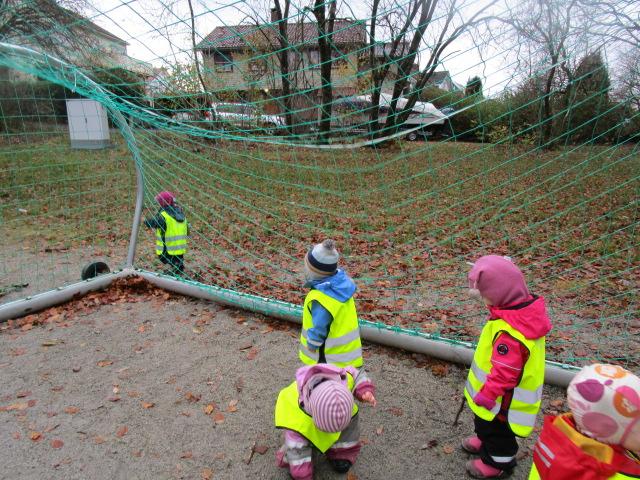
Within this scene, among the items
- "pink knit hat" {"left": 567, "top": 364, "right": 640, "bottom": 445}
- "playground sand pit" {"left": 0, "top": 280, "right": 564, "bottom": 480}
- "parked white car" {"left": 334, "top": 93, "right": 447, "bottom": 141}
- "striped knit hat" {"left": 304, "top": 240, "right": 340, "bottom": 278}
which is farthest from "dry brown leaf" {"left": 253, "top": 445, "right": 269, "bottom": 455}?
"parked white car" {"left": 334, "top": 93, "right": 447, "bottom": 141}

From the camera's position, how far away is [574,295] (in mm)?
4461

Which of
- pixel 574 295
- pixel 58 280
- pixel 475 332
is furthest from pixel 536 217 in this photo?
pixel 58 280

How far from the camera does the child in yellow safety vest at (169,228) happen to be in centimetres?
468

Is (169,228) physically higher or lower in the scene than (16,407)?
higher

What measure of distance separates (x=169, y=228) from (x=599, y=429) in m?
4.21

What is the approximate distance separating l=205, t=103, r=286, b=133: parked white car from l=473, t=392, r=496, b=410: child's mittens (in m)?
2.82

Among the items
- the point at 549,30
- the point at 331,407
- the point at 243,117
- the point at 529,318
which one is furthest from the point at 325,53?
the point at 331,407

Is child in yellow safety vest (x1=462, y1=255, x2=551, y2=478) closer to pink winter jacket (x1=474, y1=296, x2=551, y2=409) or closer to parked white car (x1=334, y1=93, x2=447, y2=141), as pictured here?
pink winter jacket (x1=474, y1=296, x2=551, y2=409)

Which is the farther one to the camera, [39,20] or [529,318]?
[39,20]

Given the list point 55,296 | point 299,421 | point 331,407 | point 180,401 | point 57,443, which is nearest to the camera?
point 331,407

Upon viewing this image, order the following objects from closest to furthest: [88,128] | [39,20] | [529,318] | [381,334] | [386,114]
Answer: [529,318] < [386,114] < [381,334] < [39,20] < [88,128]

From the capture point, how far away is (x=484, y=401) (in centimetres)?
200

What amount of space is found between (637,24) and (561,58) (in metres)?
0.38

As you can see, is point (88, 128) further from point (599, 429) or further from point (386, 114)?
point (599, 429)
